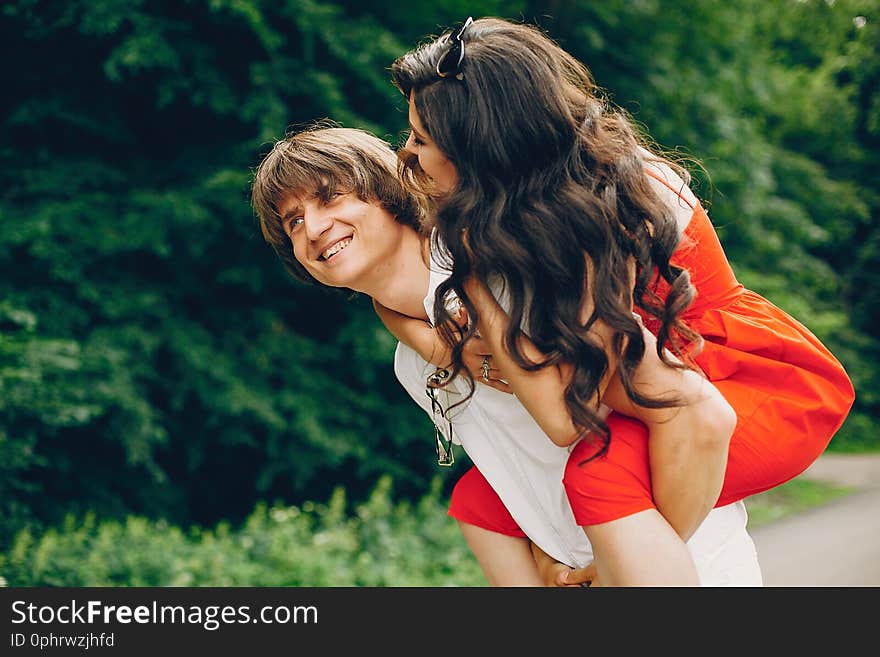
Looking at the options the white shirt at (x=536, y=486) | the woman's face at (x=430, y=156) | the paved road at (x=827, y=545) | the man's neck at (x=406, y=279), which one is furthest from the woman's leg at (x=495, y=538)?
the paved road at (x=827, y=545)

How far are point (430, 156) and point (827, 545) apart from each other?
24.1 feet

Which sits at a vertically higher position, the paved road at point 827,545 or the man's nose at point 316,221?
the paved road at point 827,545

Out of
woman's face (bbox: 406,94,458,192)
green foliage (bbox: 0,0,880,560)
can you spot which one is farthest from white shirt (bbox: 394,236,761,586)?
green foliage (bbox: 0,0,880,560)

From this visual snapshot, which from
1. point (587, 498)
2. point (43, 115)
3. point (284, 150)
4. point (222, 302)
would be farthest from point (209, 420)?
point (587, 498)

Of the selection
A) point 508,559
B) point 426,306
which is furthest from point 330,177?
point 508,559

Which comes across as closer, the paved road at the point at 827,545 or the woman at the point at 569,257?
the woman at the point at 569,257

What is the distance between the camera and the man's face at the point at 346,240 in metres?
2.13

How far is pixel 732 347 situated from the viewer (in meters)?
1.95

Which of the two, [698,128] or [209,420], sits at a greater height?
[698,128]

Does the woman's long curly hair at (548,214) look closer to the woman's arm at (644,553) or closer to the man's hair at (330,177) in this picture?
the woman's arm at (644,553)

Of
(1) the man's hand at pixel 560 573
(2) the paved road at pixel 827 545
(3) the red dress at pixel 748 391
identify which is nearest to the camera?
(3) the red dress at pixel 748 391

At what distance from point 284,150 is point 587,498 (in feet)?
3.57

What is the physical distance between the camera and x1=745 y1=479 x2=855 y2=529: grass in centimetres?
995
